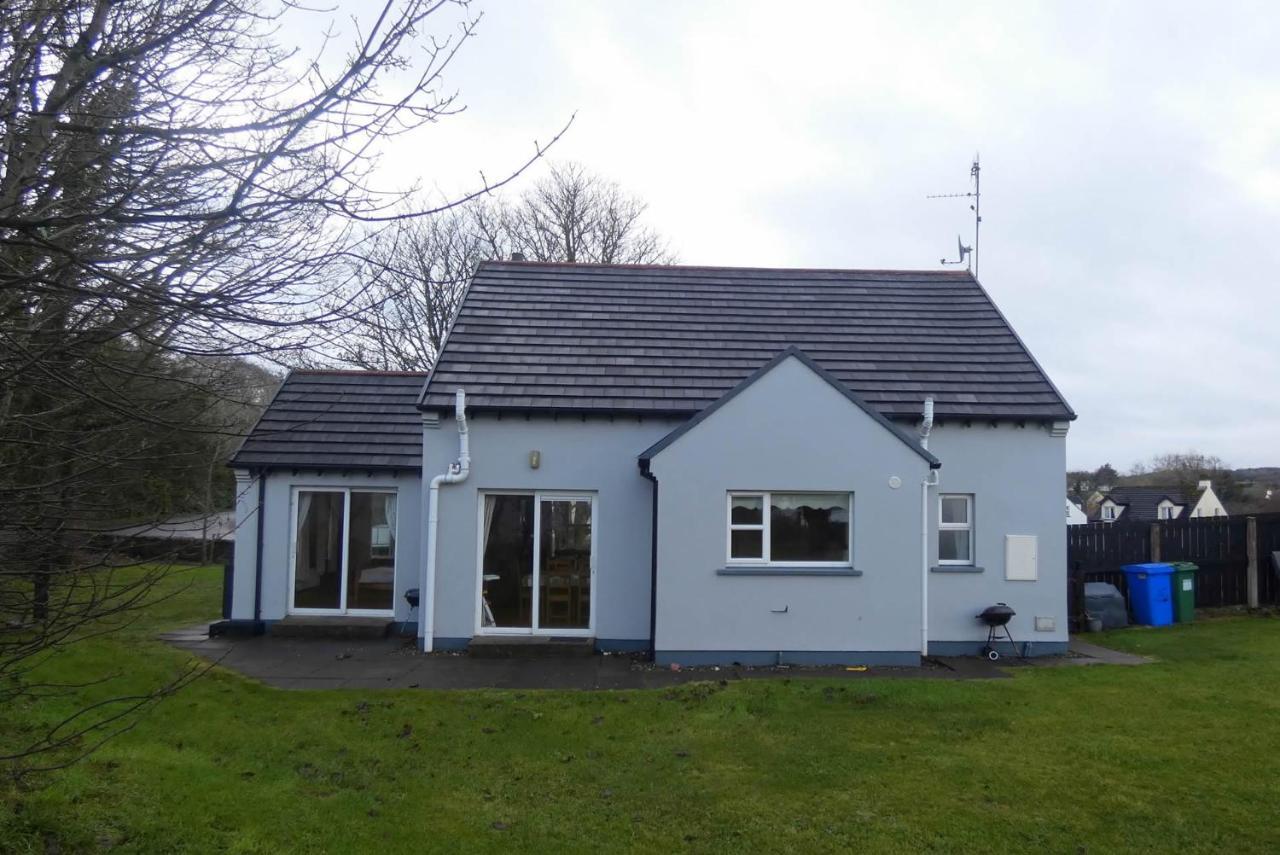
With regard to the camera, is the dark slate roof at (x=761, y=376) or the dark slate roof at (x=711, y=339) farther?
the dark slate roof at (x=711, y=339)

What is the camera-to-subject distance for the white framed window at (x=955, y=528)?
14047 millimetres

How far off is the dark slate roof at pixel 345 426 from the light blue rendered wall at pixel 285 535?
0.29 m

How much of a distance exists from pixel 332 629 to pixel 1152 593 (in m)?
14.2

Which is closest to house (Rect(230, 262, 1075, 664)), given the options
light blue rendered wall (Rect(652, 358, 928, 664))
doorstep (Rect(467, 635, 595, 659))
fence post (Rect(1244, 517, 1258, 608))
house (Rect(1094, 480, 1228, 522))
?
light blue rendered wall (Rect(652, 358, 928, 664))

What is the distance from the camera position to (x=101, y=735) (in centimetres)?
803

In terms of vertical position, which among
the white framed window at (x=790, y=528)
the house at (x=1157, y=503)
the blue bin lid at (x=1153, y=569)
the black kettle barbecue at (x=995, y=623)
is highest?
the house at (x=1157, y=503)

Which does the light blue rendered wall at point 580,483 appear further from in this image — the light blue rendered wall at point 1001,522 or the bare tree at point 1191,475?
the bare tree at point 1191,475

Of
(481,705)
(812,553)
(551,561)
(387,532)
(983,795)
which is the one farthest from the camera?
(387,532)

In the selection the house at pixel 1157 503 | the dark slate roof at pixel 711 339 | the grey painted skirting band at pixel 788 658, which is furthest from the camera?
the house at pixel 1157 503

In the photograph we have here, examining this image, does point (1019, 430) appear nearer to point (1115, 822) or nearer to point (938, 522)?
point (938, 522)

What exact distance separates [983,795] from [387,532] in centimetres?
1087

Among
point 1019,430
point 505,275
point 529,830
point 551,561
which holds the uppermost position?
point 505,275

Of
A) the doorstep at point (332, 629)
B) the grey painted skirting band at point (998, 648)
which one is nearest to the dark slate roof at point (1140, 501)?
the grey painted skirting band at point (998, 648)

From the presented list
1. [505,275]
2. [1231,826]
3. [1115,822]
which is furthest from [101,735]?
[505,275]
